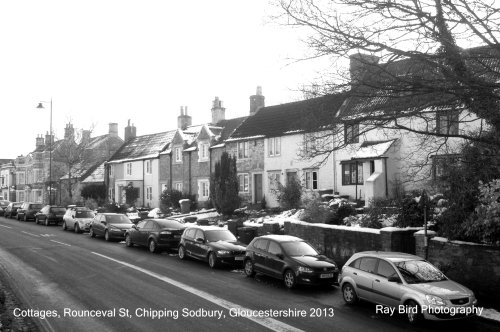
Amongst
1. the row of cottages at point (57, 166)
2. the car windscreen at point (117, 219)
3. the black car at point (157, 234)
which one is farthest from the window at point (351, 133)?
the row of cottages at point (57, 166)

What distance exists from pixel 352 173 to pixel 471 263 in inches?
665

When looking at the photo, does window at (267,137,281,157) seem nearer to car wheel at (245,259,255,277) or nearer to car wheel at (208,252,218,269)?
car wheel at (208,252,218,269)

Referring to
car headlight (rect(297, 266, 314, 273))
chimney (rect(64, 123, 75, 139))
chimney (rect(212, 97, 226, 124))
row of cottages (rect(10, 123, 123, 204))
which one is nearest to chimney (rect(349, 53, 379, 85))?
car headlight (rect(297, 266, 314, 273))

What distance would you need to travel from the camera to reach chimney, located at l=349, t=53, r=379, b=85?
10211 mm

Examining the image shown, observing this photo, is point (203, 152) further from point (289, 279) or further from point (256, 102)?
point (289, 279)

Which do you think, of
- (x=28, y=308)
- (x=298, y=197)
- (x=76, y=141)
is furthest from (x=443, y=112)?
(x=76, y=141)

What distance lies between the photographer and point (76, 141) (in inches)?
1948

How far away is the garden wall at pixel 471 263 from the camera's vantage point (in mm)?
13070

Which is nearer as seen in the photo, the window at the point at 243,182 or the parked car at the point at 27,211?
the window at the point at 243,182

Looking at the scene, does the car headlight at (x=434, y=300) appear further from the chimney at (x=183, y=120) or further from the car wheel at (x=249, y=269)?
the chimney at (x=183, y=120)

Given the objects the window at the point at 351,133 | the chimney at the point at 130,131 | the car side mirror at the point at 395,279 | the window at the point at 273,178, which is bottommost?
the car side mirror at the point at 395,279

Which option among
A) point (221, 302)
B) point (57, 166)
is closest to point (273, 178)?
point (221, 302)

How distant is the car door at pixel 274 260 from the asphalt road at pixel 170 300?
1.35ft

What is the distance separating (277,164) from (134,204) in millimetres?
21195
